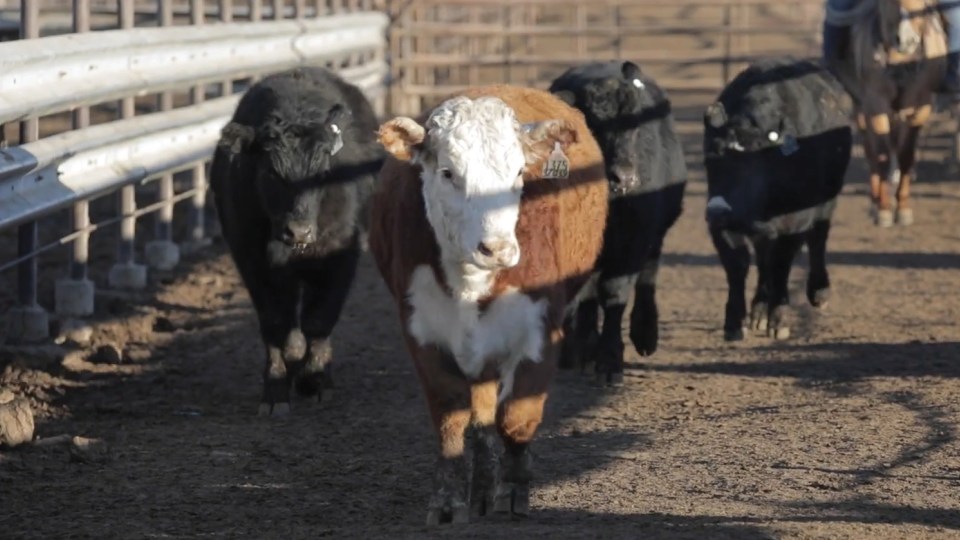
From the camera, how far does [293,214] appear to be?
836 centimetres

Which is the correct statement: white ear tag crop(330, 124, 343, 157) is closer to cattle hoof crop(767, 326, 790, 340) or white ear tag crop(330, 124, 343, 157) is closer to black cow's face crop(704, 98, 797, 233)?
black cow's face crop(704, 98, 797, 233)

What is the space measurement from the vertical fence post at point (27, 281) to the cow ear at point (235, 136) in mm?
979

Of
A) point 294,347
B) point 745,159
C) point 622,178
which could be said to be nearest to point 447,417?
point 294,347

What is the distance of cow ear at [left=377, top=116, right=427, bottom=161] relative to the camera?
6.19m

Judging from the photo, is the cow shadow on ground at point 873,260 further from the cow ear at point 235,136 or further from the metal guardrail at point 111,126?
the cow ear at point 235,136

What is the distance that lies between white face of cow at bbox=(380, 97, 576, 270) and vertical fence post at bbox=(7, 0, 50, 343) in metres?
3.15

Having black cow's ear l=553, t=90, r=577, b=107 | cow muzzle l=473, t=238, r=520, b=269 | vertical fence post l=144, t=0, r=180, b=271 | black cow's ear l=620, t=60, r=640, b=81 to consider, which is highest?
cow muzzle l=473, t=238, r=520, b=269

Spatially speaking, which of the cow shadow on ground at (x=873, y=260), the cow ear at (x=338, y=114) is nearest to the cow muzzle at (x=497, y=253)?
the cow ear at (x=338, y=114)

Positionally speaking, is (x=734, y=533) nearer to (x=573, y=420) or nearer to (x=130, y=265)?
(x=573, y=420)

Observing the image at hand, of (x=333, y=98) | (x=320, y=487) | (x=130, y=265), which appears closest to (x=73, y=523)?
(x=320, y=487)

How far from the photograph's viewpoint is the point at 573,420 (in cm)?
807

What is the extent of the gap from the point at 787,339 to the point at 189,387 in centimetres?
339

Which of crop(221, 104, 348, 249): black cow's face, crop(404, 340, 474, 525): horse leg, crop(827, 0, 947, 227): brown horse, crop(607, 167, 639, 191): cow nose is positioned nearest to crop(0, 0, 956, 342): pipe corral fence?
crop(221, 104, 348, 249): black cow's face

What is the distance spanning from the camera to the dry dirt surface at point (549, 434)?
243 inches
